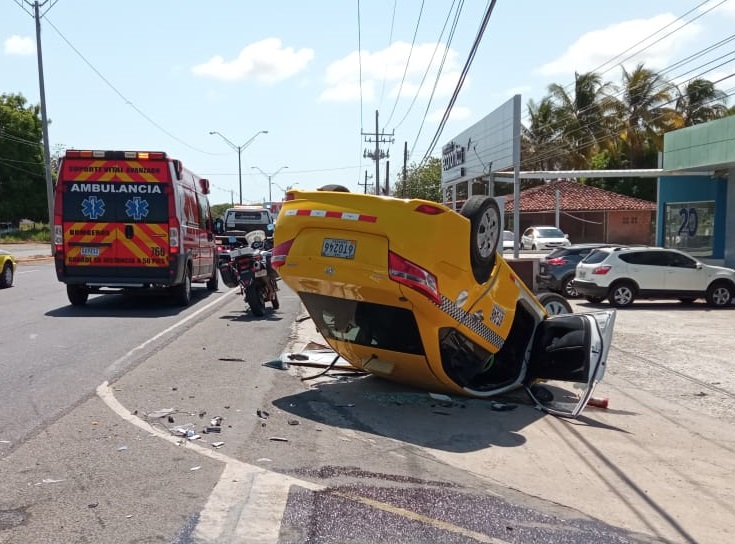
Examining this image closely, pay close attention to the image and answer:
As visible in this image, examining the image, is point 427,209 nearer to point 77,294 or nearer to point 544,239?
point 77,294

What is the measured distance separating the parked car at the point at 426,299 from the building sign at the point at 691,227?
19.0m

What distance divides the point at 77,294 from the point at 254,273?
3.81 meters

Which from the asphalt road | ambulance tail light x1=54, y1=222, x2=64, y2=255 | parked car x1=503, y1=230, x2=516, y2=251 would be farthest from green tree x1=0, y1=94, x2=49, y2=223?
the asphalt road

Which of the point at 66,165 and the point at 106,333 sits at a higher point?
the point at 66,165

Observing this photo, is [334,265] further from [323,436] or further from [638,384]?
[638,384]

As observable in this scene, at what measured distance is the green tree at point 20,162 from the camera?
57.6 metres

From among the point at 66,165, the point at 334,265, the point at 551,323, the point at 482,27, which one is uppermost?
the point at 482,27

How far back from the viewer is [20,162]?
191ft

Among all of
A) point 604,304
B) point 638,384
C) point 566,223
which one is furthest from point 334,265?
point 566,223

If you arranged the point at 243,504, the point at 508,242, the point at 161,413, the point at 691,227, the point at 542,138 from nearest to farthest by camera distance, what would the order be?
1. the point at 243,504
2. the point at 161,413
3. the point at 691,227
4. the point at 508,242
5. the point at 542,138

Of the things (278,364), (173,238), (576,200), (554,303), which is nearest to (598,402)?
(554,303)

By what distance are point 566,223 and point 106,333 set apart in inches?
1645

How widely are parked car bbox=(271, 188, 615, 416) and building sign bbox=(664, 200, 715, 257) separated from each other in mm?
18994

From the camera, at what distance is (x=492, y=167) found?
82.6 ft
